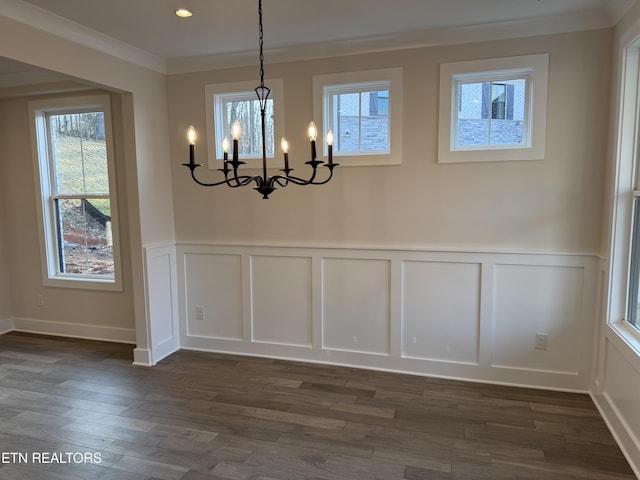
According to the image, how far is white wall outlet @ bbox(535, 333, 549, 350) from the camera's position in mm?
3137

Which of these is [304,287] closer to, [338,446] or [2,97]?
→ [338,446]

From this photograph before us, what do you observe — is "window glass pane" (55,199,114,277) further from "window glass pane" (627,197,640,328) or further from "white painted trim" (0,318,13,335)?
"window glass pane" (627,197,640,328)

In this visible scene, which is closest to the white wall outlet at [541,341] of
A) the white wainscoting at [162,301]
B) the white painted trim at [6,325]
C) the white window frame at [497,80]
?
the white window frame at [497,80]

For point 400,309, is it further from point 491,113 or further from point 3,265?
point 3,265

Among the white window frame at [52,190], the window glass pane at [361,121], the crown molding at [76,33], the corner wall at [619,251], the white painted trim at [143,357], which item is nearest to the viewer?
the corner wall at [619,251]

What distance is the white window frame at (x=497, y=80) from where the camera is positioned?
2.96m

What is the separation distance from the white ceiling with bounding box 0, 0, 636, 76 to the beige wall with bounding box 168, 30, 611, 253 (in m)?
0.11

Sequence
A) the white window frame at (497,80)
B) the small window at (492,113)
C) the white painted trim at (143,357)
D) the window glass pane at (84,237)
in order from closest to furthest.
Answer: the white window frame at (497,80) → the small window at (492,113) → the white painted trim at (143,357) → the window glass pane at (84,237)

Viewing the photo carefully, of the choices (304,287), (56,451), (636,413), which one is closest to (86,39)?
(304,287)

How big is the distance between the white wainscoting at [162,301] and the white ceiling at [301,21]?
5.62 feet

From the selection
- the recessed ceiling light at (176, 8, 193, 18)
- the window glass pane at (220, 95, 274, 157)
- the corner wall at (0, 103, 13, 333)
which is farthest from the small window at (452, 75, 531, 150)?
the corner wall at (0, 103, 13, 333)

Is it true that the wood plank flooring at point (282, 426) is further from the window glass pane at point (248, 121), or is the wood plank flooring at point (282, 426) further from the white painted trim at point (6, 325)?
the window glass pane at point (248, 121)

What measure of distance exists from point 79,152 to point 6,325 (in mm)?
2131

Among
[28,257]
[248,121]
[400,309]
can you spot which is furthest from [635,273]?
[28,257]
